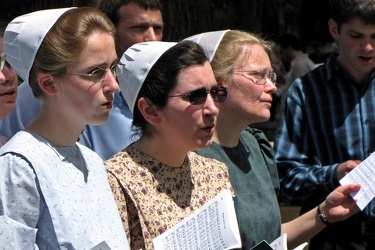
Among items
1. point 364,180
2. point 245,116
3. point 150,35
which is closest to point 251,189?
point 245,116

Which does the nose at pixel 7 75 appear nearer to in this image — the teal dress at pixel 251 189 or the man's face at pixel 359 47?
the teal dress at pixel 251 189

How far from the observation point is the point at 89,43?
2969mm

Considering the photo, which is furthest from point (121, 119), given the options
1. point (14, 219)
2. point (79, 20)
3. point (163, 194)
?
point (14, 219)

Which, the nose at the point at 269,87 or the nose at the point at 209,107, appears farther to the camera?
the nose at the point at 269,87

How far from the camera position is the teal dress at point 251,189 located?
12.4ft

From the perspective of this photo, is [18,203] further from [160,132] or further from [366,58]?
[366,58]

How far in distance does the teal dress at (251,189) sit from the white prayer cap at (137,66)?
604mm

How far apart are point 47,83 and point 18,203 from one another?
48cm

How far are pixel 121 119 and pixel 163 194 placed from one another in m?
1.10

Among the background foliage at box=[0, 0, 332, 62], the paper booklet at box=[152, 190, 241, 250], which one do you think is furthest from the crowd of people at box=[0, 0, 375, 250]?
the background foliage at box=[0, 0, 332, 62]

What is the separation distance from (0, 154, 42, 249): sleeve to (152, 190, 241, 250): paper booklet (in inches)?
20.5

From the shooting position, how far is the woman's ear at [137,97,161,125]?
3477 millimetres

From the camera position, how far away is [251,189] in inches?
156

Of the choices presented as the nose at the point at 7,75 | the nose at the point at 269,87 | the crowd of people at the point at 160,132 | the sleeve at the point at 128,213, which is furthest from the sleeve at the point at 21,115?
the nose at the point at 269,87
